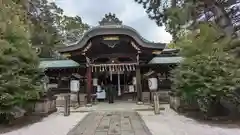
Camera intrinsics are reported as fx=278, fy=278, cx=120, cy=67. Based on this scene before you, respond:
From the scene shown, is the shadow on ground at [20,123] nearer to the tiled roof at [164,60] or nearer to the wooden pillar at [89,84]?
the wooden pillar at [89,84]

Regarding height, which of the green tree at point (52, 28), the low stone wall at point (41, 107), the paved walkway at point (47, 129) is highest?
the green tree at point (52, 28)

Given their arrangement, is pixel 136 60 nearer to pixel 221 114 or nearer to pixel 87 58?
pixel 87 58

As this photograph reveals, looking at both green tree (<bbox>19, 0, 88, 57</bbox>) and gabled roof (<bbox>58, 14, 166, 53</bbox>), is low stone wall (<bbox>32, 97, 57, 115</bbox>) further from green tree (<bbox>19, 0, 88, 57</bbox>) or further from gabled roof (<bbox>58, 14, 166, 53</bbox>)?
green tree (<bbox>19, 0, 88, 57</bbox>)

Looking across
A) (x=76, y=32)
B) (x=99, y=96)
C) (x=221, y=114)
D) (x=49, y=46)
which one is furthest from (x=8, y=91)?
(x=76, y=32)

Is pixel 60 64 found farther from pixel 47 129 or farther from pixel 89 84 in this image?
pixel 47 129

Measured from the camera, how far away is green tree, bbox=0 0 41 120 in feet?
28.1

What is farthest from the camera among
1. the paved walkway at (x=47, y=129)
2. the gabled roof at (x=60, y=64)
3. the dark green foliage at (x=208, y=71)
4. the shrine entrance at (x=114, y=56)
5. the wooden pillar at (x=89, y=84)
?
the gabled roof at (x=60, y=64)

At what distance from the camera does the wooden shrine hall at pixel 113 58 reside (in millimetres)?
15016

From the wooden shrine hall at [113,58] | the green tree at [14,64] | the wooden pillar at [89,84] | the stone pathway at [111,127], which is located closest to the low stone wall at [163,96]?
the wooden shrine hall at [113,58]

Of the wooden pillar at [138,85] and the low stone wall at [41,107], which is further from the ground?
the wooden pillar at [138,85]

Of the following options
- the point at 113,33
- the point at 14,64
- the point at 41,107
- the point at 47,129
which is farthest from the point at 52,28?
the point at 47,129

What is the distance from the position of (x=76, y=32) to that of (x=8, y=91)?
105ft

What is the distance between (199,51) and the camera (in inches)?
377

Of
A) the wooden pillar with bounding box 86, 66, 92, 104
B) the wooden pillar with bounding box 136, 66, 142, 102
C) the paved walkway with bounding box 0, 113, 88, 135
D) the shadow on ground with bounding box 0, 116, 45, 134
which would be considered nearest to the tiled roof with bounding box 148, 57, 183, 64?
the wooden pillar with bounding box 136, 66, 142, 102
